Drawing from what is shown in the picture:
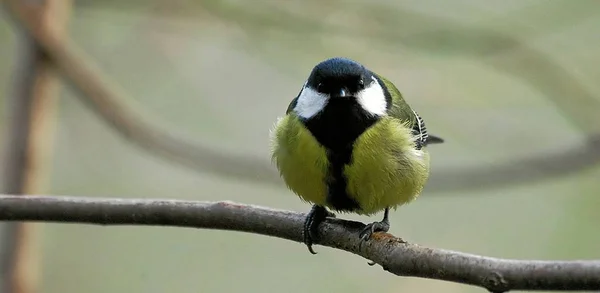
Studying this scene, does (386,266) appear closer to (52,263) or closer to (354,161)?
(354,161)

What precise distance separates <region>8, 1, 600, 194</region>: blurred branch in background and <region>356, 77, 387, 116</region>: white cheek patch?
484 millimetres

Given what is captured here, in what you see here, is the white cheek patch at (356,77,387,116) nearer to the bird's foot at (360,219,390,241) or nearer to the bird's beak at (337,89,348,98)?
the bird's beak at (337,89,348,98)

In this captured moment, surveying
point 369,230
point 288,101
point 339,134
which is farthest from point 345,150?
point 288,101

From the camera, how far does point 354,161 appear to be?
1.85 m

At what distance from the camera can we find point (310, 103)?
198cm

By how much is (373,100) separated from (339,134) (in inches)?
7.4

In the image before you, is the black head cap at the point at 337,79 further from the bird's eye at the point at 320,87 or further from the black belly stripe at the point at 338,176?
the black belly stripe at the point at 338,176

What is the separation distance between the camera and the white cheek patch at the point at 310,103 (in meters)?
1.94

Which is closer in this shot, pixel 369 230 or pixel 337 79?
pixel 369 230

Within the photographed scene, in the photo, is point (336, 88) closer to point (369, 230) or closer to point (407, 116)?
point (407, 116)

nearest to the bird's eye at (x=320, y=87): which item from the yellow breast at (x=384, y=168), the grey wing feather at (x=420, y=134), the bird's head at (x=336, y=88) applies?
the bird's head at (x=336, y=88)

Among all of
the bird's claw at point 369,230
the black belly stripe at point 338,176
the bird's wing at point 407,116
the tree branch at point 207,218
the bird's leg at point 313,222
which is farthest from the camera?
the bird's wing at point 407,116

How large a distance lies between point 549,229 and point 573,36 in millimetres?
800

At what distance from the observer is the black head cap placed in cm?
194
